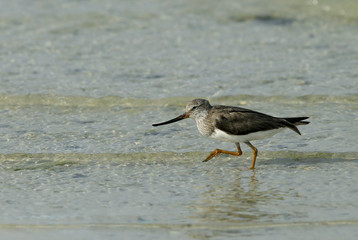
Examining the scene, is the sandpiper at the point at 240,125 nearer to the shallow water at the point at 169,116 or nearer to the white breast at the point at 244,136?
the white breast at the point at 244,136

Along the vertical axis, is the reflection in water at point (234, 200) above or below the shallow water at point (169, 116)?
below

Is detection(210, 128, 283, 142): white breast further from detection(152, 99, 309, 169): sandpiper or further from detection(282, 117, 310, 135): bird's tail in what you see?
detection(282, 117, 310, 135): bird's tail

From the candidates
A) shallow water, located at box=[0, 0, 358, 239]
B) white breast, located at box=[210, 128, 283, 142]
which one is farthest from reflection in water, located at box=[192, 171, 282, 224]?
white breast, located at box=[210, 128, 283, 142]

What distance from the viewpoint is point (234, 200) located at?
6.58m

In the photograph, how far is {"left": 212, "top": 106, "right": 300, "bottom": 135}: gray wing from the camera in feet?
25.6

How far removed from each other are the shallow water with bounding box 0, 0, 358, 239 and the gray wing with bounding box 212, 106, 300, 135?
403mm

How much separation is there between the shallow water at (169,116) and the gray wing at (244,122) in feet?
1.32

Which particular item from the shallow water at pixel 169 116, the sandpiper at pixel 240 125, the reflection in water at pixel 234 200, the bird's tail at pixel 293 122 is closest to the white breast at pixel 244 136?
the sandpiper at pixel 240 125

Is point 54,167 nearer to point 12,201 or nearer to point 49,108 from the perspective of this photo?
point 12,201

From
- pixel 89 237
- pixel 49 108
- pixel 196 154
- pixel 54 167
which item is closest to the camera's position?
pixel 89 237

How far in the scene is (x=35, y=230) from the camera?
576 centimetres

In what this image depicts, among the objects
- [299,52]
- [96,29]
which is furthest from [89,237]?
[96,29]

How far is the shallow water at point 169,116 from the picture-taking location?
609 centimetres

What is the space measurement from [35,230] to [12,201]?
820mm
